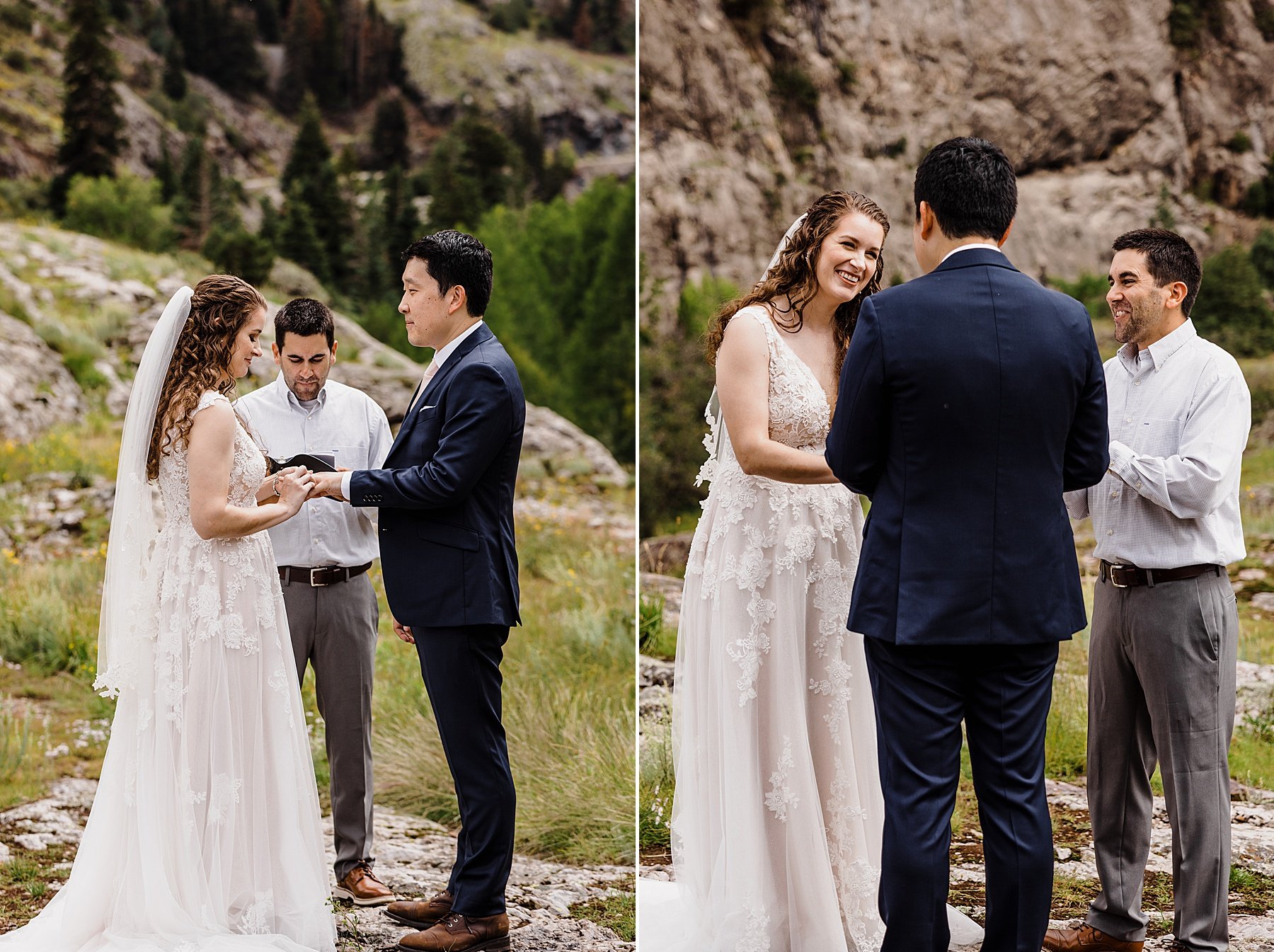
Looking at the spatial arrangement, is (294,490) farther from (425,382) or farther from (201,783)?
(201,783)

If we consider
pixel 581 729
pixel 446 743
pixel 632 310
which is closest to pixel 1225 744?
pixel 446 743

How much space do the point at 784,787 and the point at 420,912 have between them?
140cm

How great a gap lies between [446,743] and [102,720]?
3274 millimetres

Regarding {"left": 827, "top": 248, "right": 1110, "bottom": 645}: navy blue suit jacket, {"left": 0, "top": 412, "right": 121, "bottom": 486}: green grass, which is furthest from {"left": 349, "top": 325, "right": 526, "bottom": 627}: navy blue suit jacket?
{"left": 0, "top": 412, "right": 121, "bottom": 486}: green grass

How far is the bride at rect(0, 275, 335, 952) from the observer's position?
353 cm

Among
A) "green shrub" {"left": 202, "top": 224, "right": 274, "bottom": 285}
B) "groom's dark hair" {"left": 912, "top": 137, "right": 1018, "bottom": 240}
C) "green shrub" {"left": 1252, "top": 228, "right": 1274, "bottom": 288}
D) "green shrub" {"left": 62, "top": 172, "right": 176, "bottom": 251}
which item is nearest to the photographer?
"groom's dark hair" {"left": 912, "top": 137, "right": 1018, "bottom": 240}

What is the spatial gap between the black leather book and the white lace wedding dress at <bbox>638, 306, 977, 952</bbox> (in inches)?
55.1

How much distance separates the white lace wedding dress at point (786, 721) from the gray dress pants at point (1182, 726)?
0.79 m

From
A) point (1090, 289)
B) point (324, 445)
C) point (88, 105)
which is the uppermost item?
point (88, 105)

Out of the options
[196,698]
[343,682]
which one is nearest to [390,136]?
[343,682]

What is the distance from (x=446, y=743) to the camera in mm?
3752

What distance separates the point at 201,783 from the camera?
3.57 meters

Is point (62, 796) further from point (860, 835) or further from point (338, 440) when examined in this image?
point (860, 835)

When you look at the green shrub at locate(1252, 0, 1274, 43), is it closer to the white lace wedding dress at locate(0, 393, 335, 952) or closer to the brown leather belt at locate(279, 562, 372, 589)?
the brown leather belt at locate(279, 562, 372, 589)
